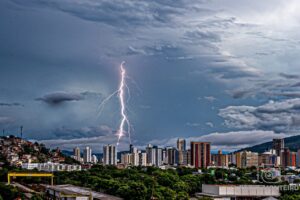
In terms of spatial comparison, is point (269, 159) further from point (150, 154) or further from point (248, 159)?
point (150, 154)

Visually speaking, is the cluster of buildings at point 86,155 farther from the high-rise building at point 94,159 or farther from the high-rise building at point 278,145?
the high-rise building at point 278,145

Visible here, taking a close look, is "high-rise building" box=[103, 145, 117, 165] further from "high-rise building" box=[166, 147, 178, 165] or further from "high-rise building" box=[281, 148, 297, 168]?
"high-rise building" box=[281, 148, 297, 168]

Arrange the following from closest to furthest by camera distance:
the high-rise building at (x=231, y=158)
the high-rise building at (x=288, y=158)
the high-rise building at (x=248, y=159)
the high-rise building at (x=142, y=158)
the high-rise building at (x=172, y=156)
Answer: the high-rise building at (x=248, y=159), the high-rise building at (x=288, y=158), the high-rise building at (x=231, y=158), the high-rise building at (x=142, y=158), the high-rise building at (x=172, y=156)

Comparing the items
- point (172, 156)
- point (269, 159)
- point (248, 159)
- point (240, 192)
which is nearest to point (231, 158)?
point (269, 159)

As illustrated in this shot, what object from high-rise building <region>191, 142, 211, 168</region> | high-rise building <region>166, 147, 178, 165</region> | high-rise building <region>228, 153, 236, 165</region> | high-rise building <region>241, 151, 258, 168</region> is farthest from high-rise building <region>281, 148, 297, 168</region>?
high-rise building <region>166, 147, 178, 165</region>

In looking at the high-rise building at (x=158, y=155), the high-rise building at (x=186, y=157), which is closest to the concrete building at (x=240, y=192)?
the high-rise building at (x=186, y=157)

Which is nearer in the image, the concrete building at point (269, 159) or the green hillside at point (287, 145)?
the concrete building at point (269, 159)

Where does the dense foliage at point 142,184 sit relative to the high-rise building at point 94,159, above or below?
below

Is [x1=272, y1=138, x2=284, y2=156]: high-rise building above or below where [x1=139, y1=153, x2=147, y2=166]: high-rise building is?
above
